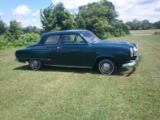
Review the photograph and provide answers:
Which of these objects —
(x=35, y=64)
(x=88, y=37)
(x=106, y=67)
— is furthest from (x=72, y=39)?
(x=35, y=64)

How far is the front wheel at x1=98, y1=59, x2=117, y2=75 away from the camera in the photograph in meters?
7.98

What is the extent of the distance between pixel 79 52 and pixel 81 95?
9.10 feet

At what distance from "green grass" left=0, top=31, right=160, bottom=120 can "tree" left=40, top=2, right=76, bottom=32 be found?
22.8 m

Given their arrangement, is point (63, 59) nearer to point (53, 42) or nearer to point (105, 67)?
point (53, 42)

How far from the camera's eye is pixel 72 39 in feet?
28.4

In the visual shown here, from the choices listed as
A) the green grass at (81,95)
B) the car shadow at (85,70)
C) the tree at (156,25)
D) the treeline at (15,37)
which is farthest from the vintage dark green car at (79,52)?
the tree at (156,25)

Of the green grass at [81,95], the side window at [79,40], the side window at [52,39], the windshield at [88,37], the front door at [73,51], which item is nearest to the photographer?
the green grass at [81,95]

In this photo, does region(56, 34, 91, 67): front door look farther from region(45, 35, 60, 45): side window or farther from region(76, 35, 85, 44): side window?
region(45, 35, 60, 45): side window

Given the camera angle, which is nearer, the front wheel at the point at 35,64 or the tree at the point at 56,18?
the front wheel at the point at 35,64

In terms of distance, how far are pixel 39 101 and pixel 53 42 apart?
150 inches

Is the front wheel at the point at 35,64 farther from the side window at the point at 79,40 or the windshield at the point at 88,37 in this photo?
the windshield at the point at 88,37

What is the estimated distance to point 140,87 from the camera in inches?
250

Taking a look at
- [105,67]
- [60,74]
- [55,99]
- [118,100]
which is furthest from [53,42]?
[118,100]

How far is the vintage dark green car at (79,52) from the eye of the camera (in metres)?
7.84
